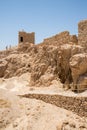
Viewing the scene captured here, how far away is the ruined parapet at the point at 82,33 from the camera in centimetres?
2138

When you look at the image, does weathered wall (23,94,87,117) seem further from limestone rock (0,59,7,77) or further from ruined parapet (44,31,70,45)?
limestone rock (0,59,7,77)

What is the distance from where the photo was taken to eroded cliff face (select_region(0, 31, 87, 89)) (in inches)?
A: 738

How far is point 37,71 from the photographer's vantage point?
78.8ft

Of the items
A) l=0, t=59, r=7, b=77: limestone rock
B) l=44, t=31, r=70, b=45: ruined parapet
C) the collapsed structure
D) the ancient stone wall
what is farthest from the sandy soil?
l=0, t=59, r=7, b=77: limestone rock

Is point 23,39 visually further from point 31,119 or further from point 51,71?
point 31,119

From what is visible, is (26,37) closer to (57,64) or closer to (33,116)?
(57,64)

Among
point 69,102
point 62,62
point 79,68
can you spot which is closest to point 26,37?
point 62,62

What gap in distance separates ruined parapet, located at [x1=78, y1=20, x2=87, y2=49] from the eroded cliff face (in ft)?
2.23

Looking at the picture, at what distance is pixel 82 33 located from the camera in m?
21.6

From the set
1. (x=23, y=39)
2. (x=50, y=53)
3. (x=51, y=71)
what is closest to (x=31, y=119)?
(x=51, y=71)

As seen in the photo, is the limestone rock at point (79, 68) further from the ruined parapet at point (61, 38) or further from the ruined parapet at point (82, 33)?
the ruined parapet at point (61, 38)

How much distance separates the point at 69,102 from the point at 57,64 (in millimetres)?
6571

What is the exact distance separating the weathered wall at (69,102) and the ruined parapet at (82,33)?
20.4ft

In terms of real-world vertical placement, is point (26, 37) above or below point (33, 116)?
above
